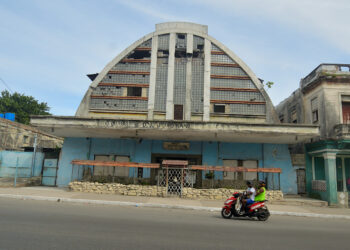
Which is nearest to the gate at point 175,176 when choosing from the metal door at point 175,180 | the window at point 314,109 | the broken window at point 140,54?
the metal door at point 175,180

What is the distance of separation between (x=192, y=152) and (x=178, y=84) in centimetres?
510

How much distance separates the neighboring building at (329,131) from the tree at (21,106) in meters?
39.6

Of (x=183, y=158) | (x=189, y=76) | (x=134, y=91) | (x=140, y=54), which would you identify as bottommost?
(x=183, y=158)

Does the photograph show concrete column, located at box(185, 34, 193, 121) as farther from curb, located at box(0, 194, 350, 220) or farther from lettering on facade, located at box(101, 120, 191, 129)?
curb, located at box(0, 194, 350, 220)

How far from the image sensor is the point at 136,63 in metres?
19.0

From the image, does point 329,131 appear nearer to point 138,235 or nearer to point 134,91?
point 134,91

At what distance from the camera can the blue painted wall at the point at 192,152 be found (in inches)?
699

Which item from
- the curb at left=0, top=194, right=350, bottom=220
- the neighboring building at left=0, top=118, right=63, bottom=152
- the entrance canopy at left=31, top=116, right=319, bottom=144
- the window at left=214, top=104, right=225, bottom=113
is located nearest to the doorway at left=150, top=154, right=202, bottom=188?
the entrance canopy at left=31, top=116, right=319, bottom=144

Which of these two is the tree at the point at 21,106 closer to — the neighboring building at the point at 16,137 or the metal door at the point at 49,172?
the neighboring building at the point at 16,137

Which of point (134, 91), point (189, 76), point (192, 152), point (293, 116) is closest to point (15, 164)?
point (134, 91)

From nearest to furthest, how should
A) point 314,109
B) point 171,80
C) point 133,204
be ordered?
point 133,204 → point 314,109 → point 171,80

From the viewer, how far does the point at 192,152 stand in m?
18.1

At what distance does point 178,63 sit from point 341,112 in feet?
38.2

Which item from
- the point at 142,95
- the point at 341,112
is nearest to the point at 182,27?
the point at 142,95
